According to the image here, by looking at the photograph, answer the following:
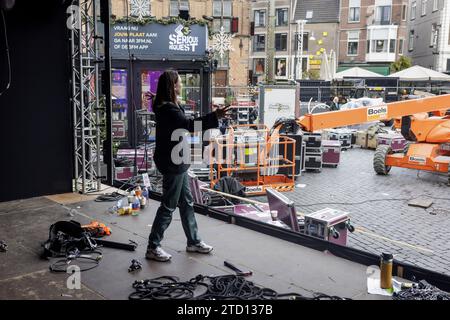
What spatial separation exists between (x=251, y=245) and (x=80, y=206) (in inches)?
123

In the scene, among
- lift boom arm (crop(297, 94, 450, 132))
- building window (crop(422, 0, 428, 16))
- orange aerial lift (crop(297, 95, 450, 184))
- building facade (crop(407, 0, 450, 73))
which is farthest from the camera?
building window (crop(422, 0, 428, 16))

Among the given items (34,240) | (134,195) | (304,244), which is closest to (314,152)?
(134,195)

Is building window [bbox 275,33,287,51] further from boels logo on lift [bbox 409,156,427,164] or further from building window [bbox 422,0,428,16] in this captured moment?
boels logo on lift [bbox 409,156,427,164]

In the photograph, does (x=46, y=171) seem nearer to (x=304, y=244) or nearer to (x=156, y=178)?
(x=156, y=178)

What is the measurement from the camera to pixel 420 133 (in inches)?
473

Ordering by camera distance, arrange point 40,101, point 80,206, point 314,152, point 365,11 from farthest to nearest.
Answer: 1. point 365,11
2. point 314,152
3. point 40,101
4. point 80,206

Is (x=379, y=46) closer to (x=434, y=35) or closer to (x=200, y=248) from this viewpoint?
(x=434, y=35)

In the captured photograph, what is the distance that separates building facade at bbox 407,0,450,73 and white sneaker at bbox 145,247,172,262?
37816mm

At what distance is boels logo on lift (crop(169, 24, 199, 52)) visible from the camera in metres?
14.2

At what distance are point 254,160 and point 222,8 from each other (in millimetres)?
28485

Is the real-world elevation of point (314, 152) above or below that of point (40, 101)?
below

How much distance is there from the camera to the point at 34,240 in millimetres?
5871

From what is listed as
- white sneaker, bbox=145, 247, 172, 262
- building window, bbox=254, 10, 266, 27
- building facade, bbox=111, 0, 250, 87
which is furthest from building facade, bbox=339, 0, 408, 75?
white sneaker, bbox=145, 247, 172, 262
